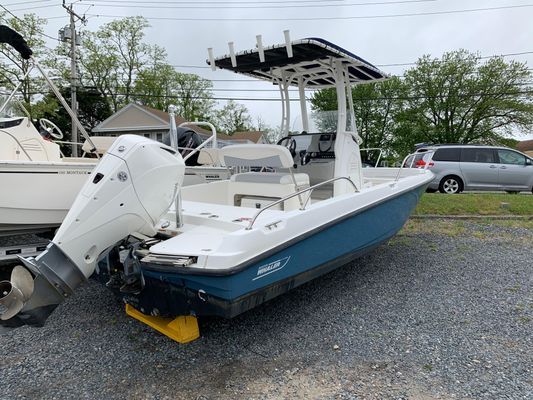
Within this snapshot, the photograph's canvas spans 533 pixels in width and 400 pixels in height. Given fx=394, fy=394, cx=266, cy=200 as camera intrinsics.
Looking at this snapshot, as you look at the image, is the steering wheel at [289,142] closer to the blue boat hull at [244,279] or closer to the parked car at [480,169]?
the blue boat hull at [244,279]

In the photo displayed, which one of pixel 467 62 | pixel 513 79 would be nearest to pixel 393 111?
pixel 467 62

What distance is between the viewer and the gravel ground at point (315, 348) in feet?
7.86

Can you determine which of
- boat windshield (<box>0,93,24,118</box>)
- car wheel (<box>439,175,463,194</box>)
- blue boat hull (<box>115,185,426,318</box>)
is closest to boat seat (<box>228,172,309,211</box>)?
blue boat hull (<box>115,185,426,318</box>)

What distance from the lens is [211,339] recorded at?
3074 mm

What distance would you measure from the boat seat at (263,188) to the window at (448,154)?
321 inches

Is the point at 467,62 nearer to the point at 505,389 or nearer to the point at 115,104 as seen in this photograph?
the point at 115,104

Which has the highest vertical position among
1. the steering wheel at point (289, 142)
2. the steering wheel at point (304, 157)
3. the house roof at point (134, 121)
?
the house roof at point (134, 121)

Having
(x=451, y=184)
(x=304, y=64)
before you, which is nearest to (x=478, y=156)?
(x=451, y=184)

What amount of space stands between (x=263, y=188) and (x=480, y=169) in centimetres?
902

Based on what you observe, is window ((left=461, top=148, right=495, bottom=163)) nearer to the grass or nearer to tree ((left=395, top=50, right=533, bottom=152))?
the grass

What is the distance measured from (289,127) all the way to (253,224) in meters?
3.04

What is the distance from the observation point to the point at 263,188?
3854 millimetres

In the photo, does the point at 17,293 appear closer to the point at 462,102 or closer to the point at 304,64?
the point at 304,64

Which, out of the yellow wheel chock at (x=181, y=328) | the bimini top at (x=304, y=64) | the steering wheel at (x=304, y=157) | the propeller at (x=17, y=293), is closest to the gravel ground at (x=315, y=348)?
the yellow wheel chock at (x=181, y=328)
